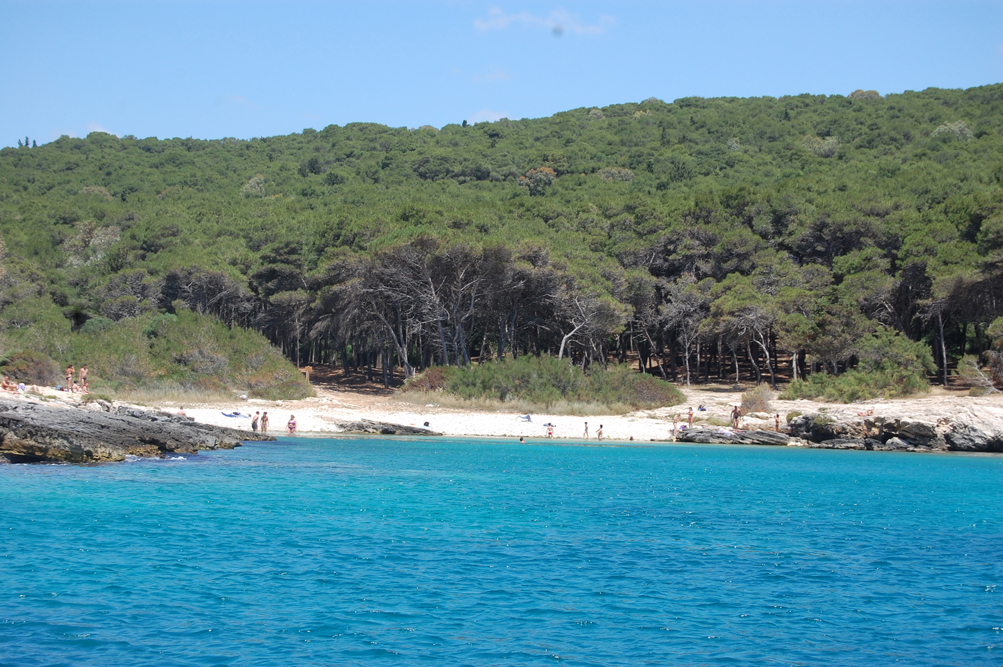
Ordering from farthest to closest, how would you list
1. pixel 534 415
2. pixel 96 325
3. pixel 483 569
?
1. pixel 96 325
2. pixel 534 415
3. pixel 483 569

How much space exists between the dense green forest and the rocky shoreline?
23.3 ft

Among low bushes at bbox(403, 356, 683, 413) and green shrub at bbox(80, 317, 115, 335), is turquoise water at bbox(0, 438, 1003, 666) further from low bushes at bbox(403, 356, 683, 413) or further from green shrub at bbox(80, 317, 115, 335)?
green shrub at bbox(80, 317, 115, 335)

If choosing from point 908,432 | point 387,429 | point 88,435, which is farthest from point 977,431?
point 88,435

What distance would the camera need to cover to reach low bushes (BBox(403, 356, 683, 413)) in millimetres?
35500

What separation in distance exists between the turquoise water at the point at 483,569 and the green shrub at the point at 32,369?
11.9 meters

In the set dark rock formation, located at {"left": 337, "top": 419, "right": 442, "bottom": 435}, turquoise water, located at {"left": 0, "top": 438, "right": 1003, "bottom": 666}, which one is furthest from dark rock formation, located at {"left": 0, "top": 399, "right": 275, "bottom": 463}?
dark rock formation, located at {"left": 337, "top": 419, "right": 442, "bottom": 435}

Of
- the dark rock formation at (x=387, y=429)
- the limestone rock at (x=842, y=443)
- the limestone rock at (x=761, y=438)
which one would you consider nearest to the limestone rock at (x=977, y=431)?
the limestone rock at (x=842, y=443)

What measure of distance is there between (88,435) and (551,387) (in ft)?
65.1

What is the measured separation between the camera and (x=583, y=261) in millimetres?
45000

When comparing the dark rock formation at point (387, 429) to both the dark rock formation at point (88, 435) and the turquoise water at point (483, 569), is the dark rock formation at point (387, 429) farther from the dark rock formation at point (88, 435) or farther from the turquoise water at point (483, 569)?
the turquoise water at point (483, 569)

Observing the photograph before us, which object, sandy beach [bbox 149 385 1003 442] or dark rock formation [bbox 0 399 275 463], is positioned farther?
sandy beach [bbox 149 385 1003 442]

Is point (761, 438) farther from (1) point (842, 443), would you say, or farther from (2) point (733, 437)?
(1) point (842, 443)

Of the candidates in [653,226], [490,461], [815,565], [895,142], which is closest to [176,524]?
[815,565]

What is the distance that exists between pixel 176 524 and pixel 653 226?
42318 mm
